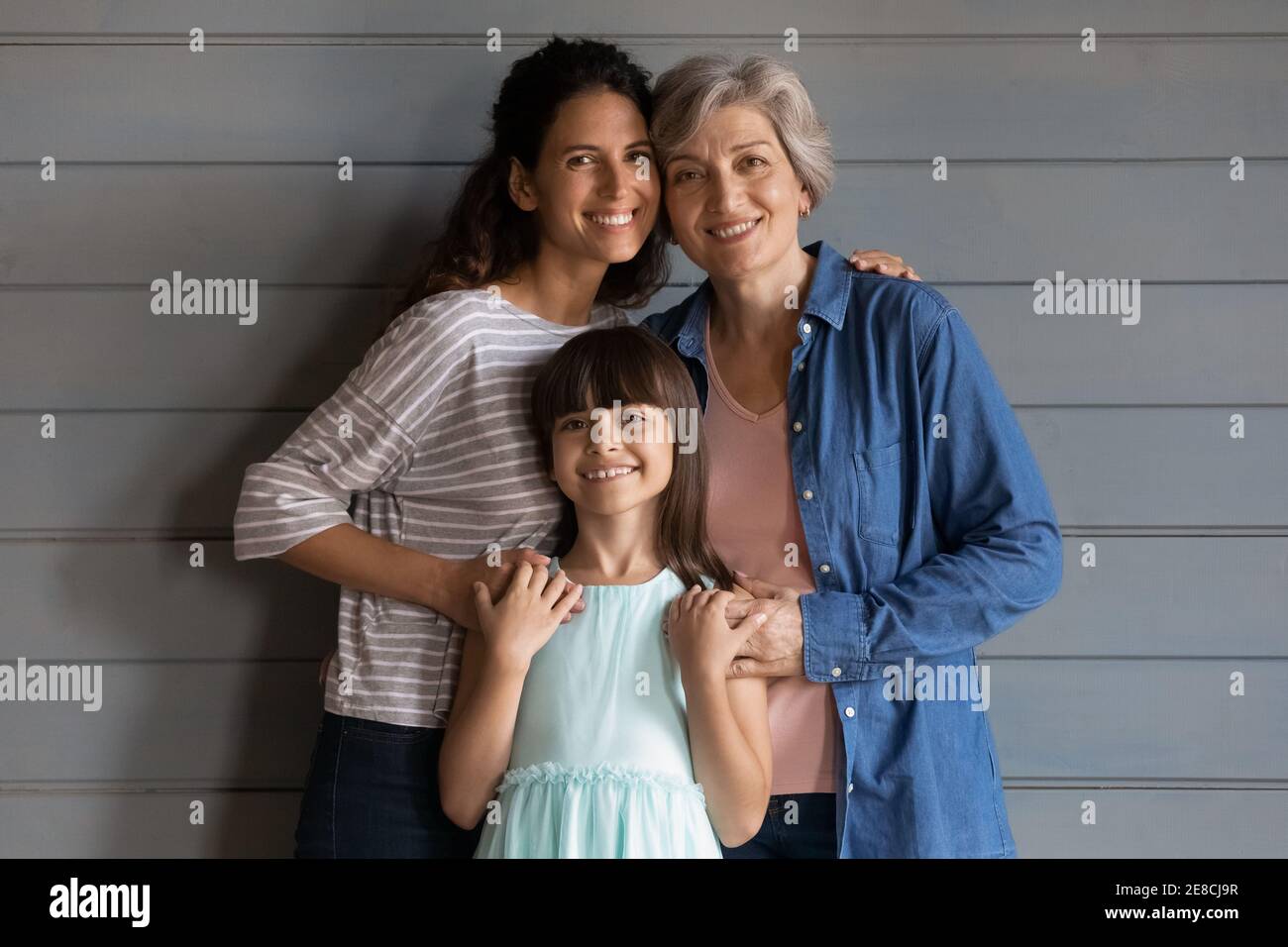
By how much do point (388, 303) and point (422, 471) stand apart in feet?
1.47

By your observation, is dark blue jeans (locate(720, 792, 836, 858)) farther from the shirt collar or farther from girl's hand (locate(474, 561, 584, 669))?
the shirt collar

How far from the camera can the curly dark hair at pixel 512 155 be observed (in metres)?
1.60

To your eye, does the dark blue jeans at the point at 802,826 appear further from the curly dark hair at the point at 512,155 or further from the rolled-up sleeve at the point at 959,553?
the curly dark hair at the point at 512,155

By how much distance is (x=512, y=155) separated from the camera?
166 centimetres

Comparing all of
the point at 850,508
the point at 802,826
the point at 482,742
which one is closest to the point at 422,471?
the point at 482,742

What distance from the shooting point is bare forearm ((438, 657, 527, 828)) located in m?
1.42

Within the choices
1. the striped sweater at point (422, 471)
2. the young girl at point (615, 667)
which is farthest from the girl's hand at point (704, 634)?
the striped sweater at point (422, 471)

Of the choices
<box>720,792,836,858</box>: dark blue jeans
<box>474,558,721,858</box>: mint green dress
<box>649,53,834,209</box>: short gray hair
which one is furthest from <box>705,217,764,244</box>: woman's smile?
<box>720,792,836,858</box>: dark blue jeans

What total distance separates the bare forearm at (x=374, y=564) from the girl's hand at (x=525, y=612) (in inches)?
4.2

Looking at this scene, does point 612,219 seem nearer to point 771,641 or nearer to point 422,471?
point 422,471

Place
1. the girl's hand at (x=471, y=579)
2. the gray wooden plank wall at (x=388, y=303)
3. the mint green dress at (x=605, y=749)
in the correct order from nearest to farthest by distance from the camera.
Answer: the mint green dress at (x=605, y=749) → the girl's hand at (x=471, y=579) → the gray wooden plank wall at (x=388, y=303)

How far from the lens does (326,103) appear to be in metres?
1.91

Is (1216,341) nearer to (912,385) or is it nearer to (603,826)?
(912,385)
